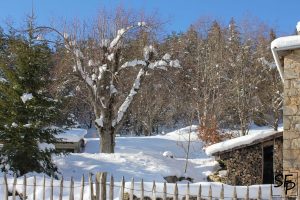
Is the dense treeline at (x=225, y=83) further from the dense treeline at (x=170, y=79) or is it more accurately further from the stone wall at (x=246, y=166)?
the stone wall at (x=246, y=166)

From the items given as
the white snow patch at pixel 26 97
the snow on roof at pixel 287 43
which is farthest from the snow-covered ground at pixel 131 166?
the snow on roof at pixel 287 43

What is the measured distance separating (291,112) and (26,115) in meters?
8.86

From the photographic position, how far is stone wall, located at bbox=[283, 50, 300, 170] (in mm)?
8742

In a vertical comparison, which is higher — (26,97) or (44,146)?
(26,97)

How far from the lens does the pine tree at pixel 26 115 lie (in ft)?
47.6

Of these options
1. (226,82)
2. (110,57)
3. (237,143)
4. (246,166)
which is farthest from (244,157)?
(226,82)

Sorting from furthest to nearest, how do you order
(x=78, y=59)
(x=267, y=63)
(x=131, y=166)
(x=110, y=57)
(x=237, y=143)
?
(x=267, y=63) → (x=110, y=57) → (x=78, y=59) → (x=131, y=166) → (x=237, y=143)

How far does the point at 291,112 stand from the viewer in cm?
882

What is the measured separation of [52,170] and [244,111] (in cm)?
1832

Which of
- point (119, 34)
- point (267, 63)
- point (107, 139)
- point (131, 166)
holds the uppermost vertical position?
point (267, 63)

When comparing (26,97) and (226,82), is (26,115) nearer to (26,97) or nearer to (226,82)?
(26,97)

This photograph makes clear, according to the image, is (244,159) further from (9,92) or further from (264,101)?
(264,101)

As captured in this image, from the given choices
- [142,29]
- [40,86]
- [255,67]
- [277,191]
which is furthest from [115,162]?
[255,67]

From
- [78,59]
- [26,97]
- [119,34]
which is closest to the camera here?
[26,97]
